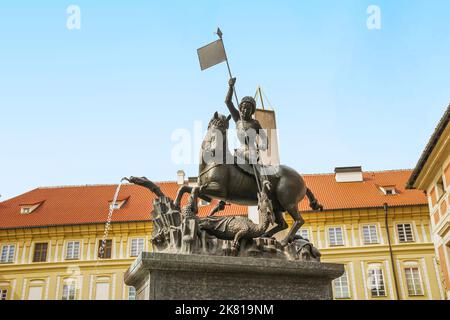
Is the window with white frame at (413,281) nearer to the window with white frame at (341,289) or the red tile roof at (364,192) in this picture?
the window with white frame at (341,289)

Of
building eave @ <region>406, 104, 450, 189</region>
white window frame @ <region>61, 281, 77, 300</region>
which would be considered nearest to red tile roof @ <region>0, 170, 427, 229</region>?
white window frame @ <region>61, 281, 77, 300</region>

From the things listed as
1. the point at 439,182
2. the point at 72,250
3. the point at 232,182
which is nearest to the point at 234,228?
the point at 232,182

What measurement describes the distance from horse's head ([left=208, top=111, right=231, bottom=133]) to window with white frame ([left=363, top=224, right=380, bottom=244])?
37.0 meters

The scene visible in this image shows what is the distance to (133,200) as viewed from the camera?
46.2 metres

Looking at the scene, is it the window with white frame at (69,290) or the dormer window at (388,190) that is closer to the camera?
the window with white frame at (69,290)

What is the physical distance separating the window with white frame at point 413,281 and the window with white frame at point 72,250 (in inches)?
1051

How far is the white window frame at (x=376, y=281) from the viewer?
132ft

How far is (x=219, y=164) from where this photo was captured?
714 cm

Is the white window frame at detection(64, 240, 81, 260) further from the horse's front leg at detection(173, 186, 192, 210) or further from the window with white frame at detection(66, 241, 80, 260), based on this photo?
the horse's front leg at detection(173, 186, 192, 210)

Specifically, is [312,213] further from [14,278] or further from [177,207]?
[177,207]

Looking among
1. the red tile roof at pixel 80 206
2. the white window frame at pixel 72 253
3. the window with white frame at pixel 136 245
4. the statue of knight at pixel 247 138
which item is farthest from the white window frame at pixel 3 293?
the statue of knight at pixel 247 138

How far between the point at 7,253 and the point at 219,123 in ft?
138
